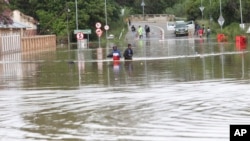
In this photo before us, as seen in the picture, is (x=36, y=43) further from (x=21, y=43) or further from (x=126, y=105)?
(x=126, y=105)

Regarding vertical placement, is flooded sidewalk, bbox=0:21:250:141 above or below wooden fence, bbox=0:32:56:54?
below

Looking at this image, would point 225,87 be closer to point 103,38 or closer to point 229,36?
point 229,36

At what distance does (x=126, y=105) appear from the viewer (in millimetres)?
17297

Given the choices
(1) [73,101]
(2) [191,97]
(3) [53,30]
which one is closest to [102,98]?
(1) [73,101]

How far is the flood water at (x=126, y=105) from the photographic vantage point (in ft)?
42.5

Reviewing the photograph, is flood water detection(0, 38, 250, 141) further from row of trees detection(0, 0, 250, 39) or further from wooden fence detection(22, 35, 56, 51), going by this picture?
row of trees detection(0, 0, 250, 39)

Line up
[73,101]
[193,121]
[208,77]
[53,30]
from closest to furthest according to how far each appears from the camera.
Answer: [193,121], [73,101], [208,77], [53,30]

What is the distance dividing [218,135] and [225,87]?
914 cm

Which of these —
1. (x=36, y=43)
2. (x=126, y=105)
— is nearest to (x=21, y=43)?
(x=36, y=43)

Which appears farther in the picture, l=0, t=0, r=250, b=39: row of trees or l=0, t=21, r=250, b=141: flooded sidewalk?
l=0, t=0, r=250, b=39: row of trees

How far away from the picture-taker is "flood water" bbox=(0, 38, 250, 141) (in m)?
13.0

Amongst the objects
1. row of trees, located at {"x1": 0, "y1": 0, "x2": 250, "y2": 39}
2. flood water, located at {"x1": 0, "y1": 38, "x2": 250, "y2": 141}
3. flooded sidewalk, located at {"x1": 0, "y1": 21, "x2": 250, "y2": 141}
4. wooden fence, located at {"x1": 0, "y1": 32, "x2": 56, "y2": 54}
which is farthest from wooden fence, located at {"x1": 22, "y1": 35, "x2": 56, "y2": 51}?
flood water, located at {"x1": 0, "y1": 38, "x2": 250, "y2": 141}

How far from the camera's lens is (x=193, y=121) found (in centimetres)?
1400

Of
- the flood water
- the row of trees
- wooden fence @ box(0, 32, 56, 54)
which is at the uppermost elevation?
the row of trees
